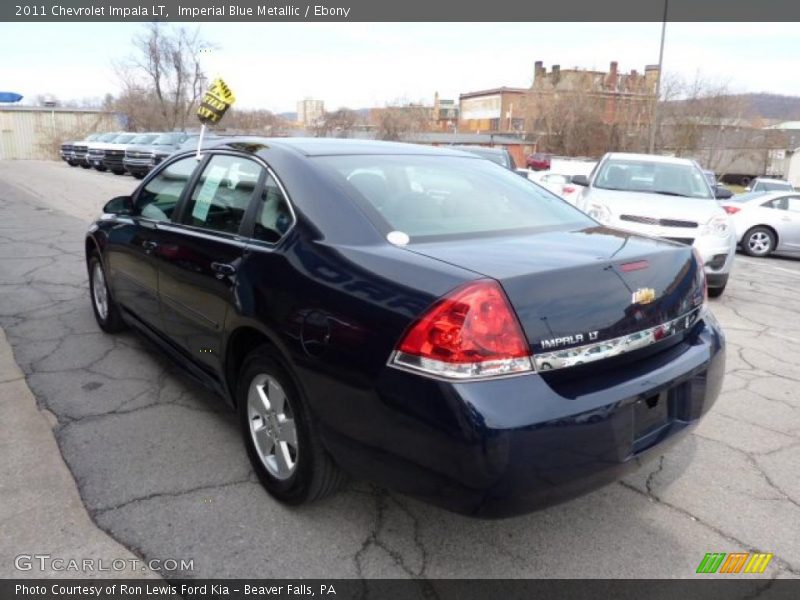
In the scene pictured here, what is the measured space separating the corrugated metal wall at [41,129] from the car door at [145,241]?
5006 centimetres

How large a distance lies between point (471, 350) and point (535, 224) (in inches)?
46.1

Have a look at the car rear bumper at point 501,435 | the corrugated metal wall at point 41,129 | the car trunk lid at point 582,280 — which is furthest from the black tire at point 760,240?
the corrugated metal wall at point 41,129

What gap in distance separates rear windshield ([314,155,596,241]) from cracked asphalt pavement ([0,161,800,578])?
126 centimetres

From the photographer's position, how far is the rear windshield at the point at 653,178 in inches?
313

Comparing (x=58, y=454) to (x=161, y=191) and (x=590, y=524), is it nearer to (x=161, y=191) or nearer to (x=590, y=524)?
(x=161, y=191)

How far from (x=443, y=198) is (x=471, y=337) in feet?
3.89

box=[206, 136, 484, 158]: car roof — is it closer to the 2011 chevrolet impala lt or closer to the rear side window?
the 2011 chevrolet impala lt

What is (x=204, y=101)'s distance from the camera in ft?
20.5

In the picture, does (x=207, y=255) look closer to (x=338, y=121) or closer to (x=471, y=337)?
(x=471, y=337)

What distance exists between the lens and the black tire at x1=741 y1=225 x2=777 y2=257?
12438 mm

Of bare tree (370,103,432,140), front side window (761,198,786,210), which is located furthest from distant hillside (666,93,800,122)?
front side window (761,198,786,210)

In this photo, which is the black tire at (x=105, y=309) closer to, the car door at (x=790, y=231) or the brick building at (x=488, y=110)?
the car door at (x=790, y=231)

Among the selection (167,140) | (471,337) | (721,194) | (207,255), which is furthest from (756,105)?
(471,337)

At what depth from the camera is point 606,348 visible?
2174mm
